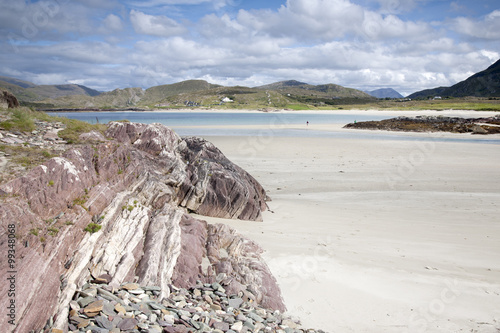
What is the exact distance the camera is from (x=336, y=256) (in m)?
8.70

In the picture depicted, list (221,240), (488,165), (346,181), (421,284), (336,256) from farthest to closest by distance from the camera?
(488,165) < (346,181) < (336,256) < (221,240) < (421,284)

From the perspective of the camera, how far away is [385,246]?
9500mm

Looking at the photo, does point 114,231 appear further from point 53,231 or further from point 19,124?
point 19,124

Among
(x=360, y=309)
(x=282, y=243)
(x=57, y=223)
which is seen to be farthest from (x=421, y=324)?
(x=57, y=223)

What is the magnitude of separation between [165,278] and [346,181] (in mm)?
13620

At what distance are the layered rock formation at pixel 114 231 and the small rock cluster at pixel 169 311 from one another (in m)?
0.19

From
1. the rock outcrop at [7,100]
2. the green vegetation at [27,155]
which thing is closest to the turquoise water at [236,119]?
the rock outcrop at [7,100]

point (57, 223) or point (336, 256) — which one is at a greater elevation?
point (57, 223)

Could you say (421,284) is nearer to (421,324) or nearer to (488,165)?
(421,324)

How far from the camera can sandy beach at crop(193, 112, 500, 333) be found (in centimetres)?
661

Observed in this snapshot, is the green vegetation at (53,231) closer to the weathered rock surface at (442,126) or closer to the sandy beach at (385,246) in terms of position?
the sandy beach at (385,246)

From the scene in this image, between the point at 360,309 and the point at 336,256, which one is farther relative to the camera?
the point at 336,256

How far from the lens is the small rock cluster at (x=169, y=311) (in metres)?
4.86

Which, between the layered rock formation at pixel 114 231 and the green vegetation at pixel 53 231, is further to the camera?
the green vegetation at pixel 53 231
